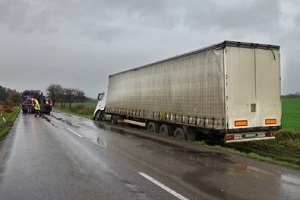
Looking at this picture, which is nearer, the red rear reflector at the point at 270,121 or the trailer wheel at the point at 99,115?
the red rear reflector at the point at 270,121

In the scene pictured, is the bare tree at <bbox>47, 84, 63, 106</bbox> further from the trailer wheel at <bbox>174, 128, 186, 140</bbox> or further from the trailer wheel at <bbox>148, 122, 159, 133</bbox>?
the trailer wheel at <bbox>174, 128, 186, 140</bbox>

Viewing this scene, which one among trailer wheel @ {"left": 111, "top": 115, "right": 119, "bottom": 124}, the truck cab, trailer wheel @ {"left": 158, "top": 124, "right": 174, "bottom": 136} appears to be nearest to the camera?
trailer wheel @ {"left": 158, "top": 124, "right": 174, "bottom": 136}

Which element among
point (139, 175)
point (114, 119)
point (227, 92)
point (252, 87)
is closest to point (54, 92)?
point (114, 119)

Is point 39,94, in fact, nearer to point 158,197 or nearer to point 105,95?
point 105,95

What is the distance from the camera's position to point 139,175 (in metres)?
8.34

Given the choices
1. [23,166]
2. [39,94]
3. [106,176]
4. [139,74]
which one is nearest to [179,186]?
[106,176]

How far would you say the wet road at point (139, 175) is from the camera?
6.83m

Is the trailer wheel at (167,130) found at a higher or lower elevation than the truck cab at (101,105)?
lower

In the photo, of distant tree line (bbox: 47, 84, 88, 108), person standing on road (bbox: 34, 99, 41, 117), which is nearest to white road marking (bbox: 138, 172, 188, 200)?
person standing on road (bbox: 34, 99, 41, 117)

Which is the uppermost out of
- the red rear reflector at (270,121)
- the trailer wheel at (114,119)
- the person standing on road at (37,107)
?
the person standing on road at (37,107)

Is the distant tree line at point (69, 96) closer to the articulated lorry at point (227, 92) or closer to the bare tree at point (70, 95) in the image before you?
the bare tree at point (70, 95)

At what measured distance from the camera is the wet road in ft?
22.4

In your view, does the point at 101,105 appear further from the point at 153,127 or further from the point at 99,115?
the point at 153,127

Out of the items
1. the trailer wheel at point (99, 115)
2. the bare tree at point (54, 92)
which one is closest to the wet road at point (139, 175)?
the trailer wheel at point (99, 115)
